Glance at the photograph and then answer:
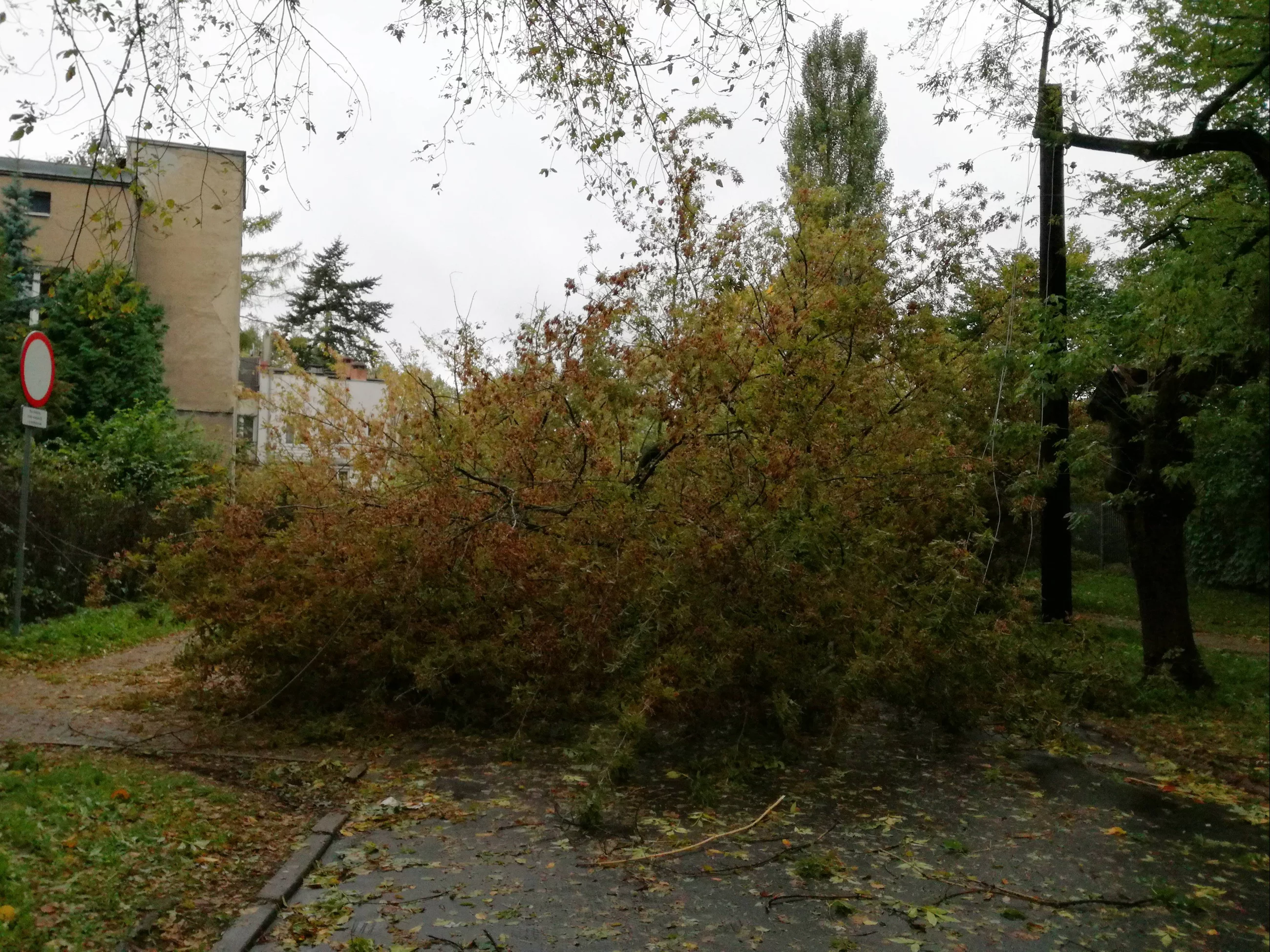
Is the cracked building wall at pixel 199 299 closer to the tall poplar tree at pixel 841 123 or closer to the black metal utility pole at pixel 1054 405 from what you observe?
the tall poplar tree at pixel 841 123

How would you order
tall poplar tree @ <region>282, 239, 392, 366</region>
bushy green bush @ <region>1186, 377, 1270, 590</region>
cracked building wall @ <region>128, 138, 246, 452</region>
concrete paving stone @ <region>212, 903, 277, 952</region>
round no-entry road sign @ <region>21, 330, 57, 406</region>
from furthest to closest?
tall poplar tree @ <region>282, 239, 392, 366</region> → cracked building wall @ <region>128, 138, 246, 452</region> → round no-entry road sign @ <region>21, 330, 57, 406</region> → concrete paving stone @ <region>212, 903, 277, 952</region> → bushy green bush @ <region>1186, 377, 1270, 590</region>

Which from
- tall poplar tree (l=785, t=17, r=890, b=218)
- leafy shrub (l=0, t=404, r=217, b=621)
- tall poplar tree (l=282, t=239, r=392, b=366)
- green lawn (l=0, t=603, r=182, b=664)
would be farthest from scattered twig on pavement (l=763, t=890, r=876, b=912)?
tall poplar tree (l=282, t=239, r=392, b=366)

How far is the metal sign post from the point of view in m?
11.5

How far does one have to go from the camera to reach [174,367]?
30.7 m

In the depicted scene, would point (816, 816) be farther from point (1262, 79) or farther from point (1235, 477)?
point (1262, 79)

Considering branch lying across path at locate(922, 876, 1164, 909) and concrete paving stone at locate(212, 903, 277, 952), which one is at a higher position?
branch lying across path at locate(922, 876, 1164, 909)

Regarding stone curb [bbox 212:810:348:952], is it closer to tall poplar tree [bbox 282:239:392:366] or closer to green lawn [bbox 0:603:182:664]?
green lawn [bbox 0:603:182:664]

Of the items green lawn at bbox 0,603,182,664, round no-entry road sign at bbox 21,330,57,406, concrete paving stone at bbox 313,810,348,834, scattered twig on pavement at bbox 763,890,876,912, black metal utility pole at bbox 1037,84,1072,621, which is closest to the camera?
scattered twig on pavement at bbox 763,890,876,912

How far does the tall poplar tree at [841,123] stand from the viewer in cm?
2481

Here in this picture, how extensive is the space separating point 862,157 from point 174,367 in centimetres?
1916

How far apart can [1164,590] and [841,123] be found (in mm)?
16525

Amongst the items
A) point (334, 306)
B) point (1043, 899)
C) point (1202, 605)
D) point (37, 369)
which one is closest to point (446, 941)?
point (1043, 899)

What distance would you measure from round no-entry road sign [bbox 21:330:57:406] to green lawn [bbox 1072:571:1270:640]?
39.6 ft

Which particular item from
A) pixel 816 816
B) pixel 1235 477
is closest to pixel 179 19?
pixel 816 816
